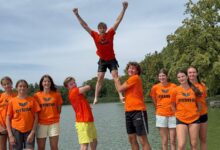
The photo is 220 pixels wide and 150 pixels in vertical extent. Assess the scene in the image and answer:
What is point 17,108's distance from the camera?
283 inches

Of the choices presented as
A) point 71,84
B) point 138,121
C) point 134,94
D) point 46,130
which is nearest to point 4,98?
point 46,130

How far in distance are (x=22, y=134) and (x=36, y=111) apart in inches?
20.9

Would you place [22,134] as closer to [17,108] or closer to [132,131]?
[17,108]

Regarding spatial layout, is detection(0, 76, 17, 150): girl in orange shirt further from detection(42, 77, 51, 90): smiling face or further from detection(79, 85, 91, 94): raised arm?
detection(79, 85, 91, 94): raised arm

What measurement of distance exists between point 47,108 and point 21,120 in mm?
564

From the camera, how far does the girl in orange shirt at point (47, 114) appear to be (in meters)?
7.36

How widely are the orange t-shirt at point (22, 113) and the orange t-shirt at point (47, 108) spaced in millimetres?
150

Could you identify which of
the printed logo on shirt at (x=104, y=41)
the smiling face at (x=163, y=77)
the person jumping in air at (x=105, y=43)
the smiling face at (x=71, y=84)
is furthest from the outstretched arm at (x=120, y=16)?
the smiling face at (x=71, y=84)

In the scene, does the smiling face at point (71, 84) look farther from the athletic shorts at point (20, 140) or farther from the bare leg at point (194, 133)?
the bare leg at point (194, 133)

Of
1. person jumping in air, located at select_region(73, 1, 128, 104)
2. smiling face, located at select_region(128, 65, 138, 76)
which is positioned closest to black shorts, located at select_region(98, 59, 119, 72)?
person jumping in air, located at select_region(73, 1, 128, 104)

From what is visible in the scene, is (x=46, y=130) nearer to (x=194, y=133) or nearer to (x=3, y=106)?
(x=3, y=106)

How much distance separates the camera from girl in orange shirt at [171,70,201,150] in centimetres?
692

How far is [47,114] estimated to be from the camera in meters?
7.38

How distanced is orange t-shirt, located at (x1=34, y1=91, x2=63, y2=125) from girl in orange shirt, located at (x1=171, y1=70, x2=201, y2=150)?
248 cm
